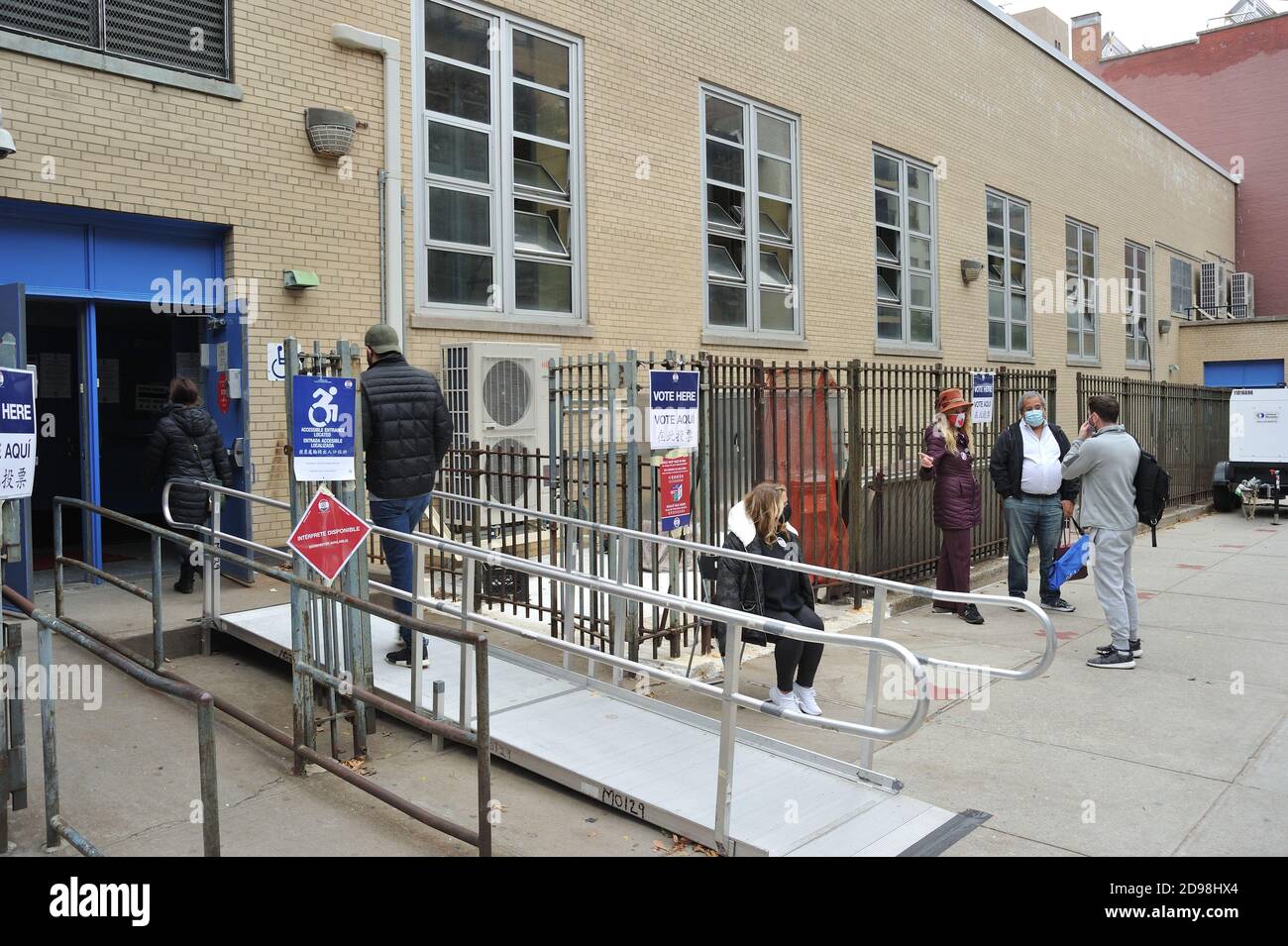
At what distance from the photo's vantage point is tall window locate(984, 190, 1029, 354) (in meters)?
18.2

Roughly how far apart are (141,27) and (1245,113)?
31957 millimetres

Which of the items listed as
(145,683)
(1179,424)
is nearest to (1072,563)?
(145,683)

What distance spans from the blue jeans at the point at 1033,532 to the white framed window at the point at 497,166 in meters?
4.67

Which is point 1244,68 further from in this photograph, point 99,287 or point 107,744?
point 107,744

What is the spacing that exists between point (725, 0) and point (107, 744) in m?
10.8

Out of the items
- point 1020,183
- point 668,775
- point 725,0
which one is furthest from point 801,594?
point 1020,183

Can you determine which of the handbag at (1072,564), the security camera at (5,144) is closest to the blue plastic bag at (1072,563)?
the handbag at (1072,564)

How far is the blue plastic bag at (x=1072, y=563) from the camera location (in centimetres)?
827

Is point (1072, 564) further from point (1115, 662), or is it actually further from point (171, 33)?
point (171, 33)

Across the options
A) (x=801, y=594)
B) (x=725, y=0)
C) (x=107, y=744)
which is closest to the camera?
(x=107, y=744)

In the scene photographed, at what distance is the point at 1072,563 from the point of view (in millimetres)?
8391

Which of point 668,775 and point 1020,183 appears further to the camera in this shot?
point 1020,183

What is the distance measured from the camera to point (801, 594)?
573cm

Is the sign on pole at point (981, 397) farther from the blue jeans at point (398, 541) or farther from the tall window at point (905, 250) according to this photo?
the blue jeans at point (398, 541)
